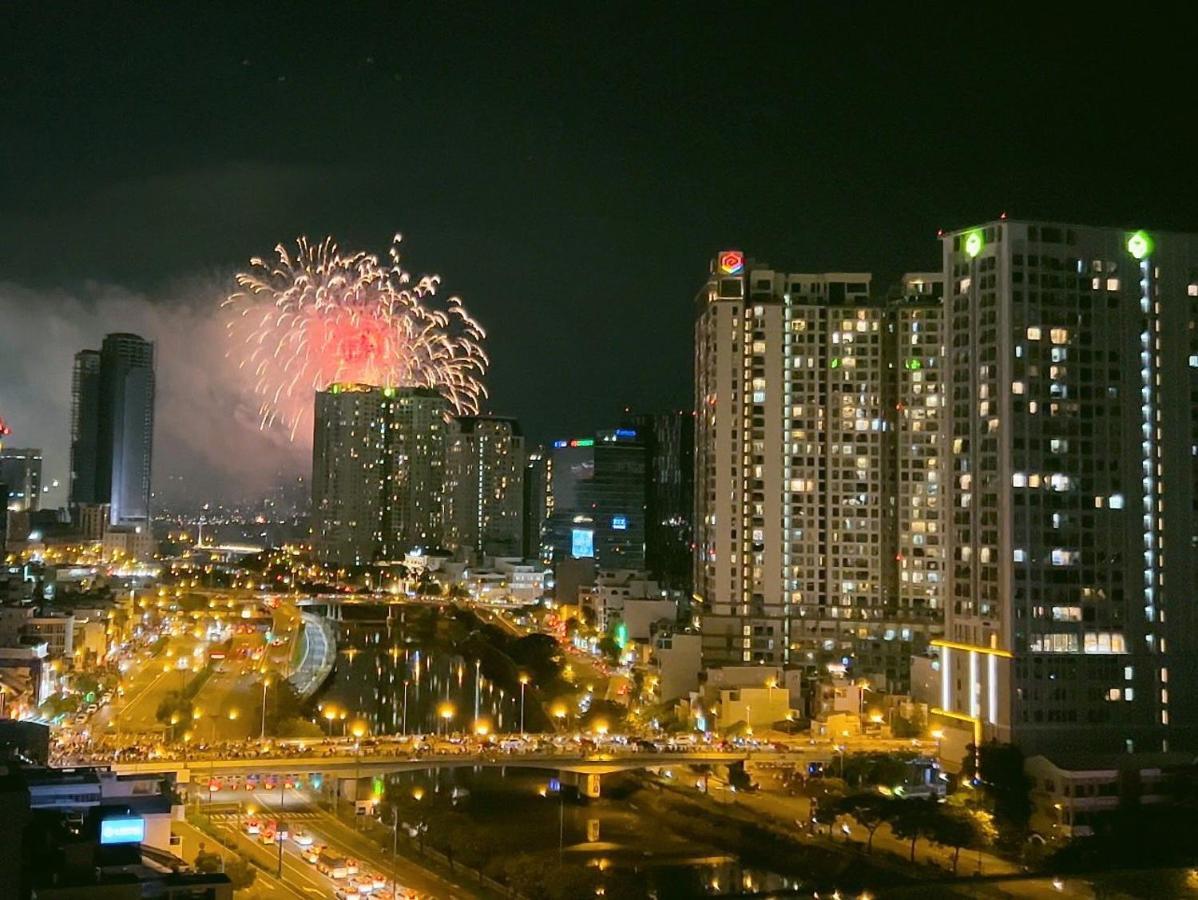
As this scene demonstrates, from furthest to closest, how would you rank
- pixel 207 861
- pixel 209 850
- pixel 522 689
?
pixel 522 689 → pixel 209 850 → pixel 207 861

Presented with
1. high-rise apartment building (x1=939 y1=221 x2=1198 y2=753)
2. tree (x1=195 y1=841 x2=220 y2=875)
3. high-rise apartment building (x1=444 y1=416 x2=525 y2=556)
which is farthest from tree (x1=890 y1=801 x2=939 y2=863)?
high-rise apartment building (x1=444 y1=416 x2=525 y2=556)

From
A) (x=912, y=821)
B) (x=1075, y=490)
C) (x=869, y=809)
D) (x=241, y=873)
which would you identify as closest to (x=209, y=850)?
(x=241, y=873)

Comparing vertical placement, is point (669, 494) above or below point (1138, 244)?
below

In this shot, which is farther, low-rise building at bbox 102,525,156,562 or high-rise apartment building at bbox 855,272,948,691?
low-rise building at bbox 102,525,156,562

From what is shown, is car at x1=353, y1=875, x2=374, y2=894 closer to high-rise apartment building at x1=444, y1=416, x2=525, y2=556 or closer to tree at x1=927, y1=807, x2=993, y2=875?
tree at x1=927, y1=807, x2=993, y2=875

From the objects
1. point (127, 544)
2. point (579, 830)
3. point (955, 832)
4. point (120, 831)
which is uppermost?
point (127, 544)

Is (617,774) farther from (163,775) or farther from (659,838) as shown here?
(163,775)

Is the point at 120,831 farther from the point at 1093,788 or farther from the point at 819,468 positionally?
the point at 819,468

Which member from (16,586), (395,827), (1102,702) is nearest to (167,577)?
(16,586)
